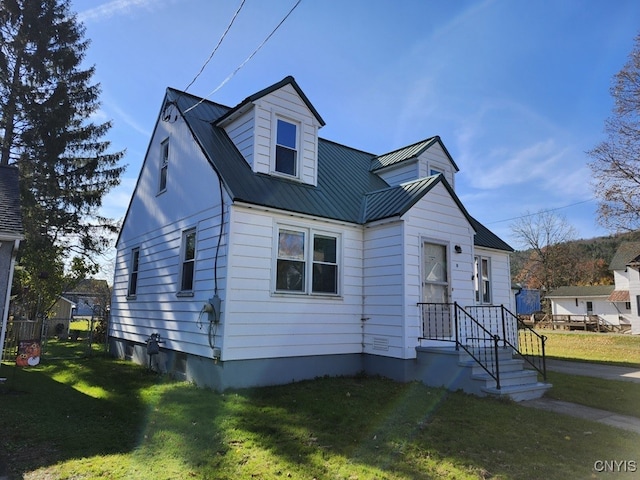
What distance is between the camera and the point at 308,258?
8.75 m

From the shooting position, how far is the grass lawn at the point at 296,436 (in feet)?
13.8

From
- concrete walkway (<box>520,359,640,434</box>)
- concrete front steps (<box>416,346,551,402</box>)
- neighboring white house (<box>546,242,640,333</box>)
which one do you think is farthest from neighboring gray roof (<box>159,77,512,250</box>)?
neighboring white house (<box>546,242,640,333</box>)

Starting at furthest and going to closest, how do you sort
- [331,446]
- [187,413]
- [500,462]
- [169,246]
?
1. [169,246]
2. [187,413]
3. [331,446]
4. [500,462]

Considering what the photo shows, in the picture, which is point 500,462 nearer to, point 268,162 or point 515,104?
point 268,162

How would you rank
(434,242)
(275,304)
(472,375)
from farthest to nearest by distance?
(434,242) < (275,304) < (472,375)

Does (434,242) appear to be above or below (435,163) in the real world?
below

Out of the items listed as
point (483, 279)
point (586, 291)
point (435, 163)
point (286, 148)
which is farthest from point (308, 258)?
point (586, 291)

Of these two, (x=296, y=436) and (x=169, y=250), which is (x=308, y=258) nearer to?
(x=169, y=250)

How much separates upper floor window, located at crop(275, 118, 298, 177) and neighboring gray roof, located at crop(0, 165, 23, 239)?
17.7 feet

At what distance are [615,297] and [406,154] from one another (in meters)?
36.0

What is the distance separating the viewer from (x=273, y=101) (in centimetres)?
934

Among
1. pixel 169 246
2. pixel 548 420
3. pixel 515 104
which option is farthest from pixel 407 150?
pixel 548 420

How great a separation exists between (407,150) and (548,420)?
29.7 ft

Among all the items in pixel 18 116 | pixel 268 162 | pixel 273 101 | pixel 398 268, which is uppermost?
pixel 18 116
